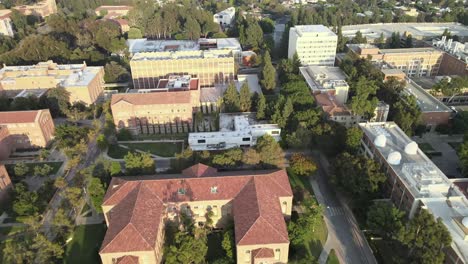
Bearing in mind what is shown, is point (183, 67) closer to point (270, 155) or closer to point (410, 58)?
point (270, 155)

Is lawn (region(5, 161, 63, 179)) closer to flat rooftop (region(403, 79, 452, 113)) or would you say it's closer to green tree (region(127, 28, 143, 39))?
green tree (region(127, 28, 143, 39))

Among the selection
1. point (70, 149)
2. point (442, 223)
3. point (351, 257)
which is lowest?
point (351, 257)

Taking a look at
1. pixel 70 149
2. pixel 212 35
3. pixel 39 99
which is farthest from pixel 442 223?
pixel 212 35

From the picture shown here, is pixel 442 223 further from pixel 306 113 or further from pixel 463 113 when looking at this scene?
pixel 463 113

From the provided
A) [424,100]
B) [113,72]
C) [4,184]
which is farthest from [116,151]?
[424,100]

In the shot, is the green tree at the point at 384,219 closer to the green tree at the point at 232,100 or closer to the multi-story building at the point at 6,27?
the green tree at the point at 232,100

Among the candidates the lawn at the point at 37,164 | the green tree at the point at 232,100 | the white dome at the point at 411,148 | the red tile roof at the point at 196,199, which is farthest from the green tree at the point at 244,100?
the lawn at the point at 37,164
